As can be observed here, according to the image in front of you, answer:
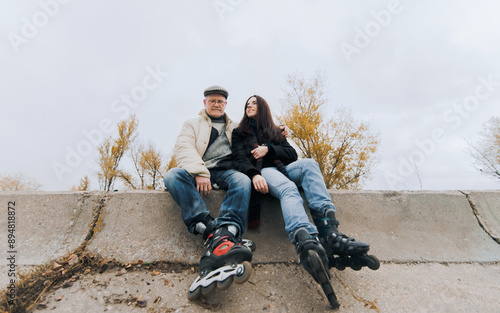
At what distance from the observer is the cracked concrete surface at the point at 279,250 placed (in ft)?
4.71

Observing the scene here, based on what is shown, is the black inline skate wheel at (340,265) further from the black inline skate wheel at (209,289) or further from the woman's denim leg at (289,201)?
the black inline skate wheel at (209,289)

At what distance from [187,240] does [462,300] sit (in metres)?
1.91

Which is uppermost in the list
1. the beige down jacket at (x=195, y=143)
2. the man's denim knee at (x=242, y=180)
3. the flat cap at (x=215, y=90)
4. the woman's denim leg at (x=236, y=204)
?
the flat cap at (x=215, y=90)

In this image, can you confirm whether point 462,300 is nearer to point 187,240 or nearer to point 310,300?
point 310,300

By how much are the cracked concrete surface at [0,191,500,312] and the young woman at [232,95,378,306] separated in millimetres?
297

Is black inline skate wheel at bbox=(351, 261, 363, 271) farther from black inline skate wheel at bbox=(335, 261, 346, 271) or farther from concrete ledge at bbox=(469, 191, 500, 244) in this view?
concrete ledge at bbox=(469, 191, 500, 244)

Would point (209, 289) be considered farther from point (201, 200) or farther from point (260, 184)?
point (260, 184)

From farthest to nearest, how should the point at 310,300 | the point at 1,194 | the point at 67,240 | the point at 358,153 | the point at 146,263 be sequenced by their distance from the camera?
the point at 358,153 < the point at 1,194 < the point at 67,240 < the point at 146,263 < the point at 310,300

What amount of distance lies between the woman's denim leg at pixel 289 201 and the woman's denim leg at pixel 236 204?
21 cm

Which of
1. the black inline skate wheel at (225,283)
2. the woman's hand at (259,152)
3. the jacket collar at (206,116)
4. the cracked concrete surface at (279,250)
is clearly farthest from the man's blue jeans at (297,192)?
the jacket collar at (206,116)

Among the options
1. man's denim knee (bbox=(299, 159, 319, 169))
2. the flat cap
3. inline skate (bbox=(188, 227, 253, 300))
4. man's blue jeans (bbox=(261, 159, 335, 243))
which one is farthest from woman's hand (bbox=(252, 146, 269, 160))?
inline skate (bbox=(188, 227, 253, 300))

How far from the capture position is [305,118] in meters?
16.7

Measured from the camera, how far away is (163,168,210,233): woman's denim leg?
179 centimetres

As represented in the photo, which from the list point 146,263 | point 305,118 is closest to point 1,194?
point 146,263
